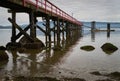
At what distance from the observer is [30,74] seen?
9.90m

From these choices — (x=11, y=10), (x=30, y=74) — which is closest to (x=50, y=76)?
(x=30, y=74)

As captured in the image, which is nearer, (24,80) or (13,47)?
(24,80)

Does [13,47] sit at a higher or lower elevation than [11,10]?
lower

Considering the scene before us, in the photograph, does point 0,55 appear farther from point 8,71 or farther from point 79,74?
point 79,74

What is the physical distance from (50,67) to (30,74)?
1.82m

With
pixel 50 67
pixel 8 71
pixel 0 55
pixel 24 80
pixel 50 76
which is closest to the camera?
pixel 24 80

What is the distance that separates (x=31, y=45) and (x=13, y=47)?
1.18 meters

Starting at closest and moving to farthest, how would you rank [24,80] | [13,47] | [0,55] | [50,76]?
[24,80] < [50,76] < [0,55] < [13,47]

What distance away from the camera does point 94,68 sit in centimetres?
1160

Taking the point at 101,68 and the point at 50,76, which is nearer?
the point at 50,76

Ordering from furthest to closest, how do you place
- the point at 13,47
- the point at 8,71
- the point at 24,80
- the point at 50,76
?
the point at 13,47 → the point at 8,71 → the point at 50,76 → the point at 24,80

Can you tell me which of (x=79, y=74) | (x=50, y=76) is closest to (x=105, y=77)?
(x=79, y=74)

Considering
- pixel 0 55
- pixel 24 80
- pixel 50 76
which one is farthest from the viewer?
pixel 0 55

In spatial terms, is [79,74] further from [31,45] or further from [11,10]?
[11,10]
